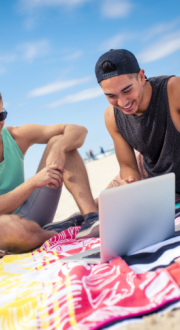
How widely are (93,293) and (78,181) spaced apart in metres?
1.64

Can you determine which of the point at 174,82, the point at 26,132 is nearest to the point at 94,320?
the point at 174,82

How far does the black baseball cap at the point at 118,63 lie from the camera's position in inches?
93.7

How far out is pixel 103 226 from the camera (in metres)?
1.45

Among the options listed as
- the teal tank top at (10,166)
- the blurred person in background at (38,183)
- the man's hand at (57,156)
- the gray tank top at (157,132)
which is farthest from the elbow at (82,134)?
the teal tank top at (10,166)

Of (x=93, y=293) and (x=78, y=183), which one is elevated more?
(x=78, y=183)

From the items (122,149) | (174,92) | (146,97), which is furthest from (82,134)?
(174,92)

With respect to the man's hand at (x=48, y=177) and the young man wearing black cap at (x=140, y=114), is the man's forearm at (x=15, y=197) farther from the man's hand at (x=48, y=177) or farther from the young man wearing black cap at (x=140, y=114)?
the young man wearing black cap at (x=140, y=114)

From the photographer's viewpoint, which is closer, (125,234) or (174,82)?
(125,234)

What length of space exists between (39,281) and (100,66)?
5.72ft

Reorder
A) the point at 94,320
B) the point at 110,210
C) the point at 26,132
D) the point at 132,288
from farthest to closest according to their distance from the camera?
the point at 26,132 → the point at 110,210 → the point at 132,288 → the point at 94,320

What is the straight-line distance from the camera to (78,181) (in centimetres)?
289

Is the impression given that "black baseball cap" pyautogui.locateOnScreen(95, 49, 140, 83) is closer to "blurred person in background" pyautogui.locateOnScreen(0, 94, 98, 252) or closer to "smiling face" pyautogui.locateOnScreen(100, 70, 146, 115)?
"smiling face" pyautogui.locateOnScreen(100, 70, 146, 115)

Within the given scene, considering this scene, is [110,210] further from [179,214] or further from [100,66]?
[100,66]

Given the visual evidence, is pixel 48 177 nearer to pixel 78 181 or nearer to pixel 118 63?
pixel 78 181
